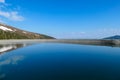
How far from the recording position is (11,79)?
14.6 m

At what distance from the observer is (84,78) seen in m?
15.0

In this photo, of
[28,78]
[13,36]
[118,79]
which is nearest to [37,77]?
[28,78]

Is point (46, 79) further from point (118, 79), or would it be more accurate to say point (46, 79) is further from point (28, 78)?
point (118, 79)

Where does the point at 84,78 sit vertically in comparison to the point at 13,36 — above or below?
below

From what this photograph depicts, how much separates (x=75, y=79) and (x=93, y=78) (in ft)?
6.18

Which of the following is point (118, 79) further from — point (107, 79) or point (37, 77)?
point (37, 77)

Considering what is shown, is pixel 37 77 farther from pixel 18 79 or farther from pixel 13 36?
pixel 13 36

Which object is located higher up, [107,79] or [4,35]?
[4,35]

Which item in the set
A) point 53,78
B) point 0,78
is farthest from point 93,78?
point 0,78

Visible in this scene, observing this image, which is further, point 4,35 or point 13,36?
point 13,36

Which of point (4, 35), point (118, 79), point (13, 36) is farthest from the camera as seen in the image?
point (13, 36)

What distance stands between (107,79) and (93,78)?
1.33 meters

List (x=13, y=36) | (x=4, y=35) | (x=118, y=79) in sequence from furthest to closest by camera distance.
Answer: (x=13, y=36)
(x=4, y=35)
(x=118, y=79)

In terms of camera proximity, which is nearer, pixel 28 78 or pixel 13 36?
pixel 28 78
